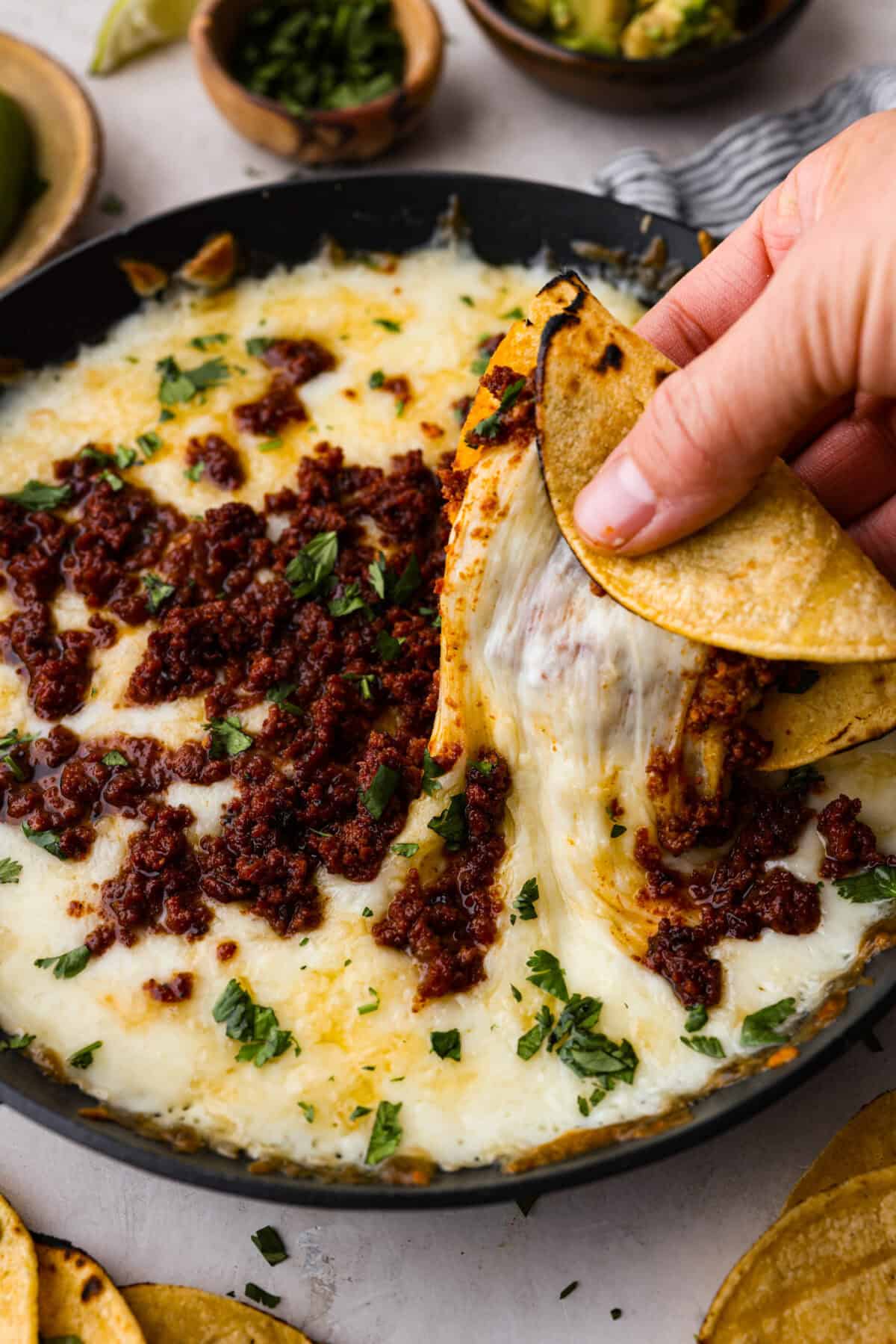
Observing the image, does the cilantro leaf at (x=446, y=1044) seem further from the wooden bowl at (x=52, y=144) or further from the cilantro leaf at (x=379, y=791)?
the wooden bowl at (x=52, y=144)

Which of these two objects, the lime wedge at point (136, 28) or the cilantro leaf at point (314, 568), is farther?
the lime wedge at point (136, 28)

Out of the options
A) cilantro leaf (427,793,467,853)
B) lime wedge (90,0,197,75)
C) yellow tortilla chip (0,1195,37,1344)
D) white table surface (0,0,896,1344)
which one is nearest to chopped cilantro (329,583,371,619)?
cilantro leaf (427,793,467,853)

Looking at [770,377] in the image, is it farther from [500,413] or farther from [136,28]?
[136,28]

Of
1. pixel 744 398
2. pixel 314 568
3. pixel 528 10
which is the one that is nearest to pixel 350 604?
pixel 314 568

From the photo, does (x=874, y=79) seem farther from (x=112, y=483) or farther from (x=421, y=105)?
(x=112, y=483)

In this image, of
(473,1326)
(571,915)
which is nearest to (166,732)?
(571,915)

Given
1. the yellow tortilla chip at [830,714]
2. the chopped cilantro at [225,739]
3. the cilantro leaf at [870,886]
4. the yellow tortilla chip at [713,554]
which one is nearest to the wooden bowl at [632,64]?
the yellow tortilla chip at [713,554]
